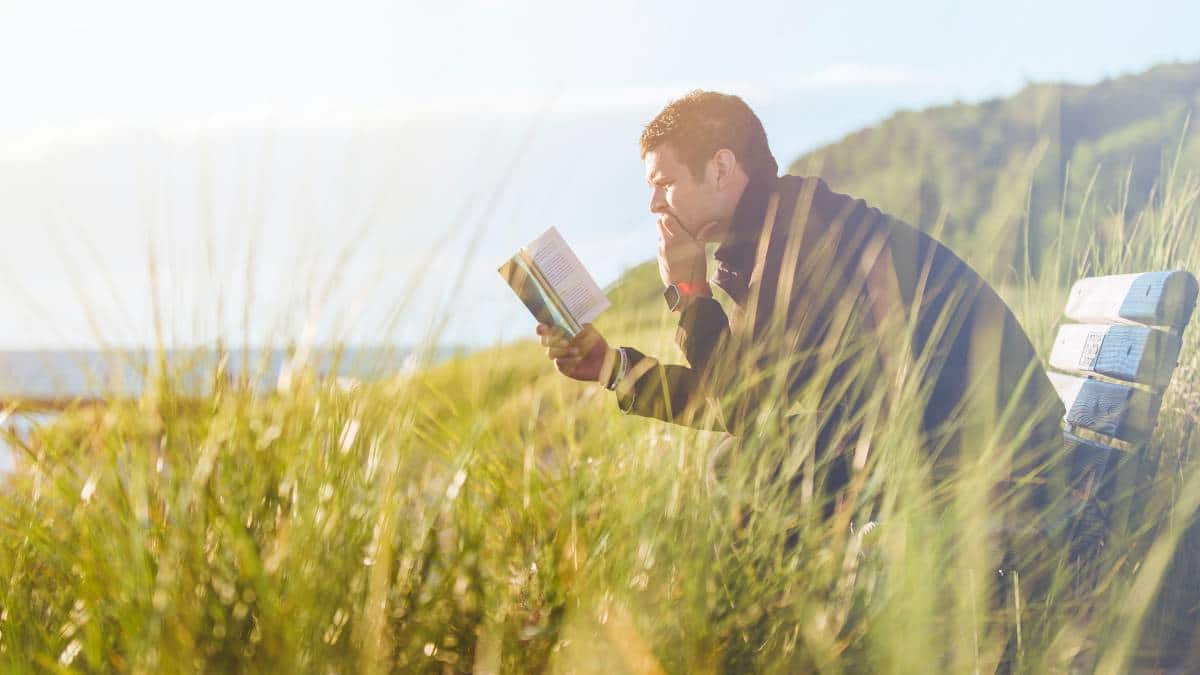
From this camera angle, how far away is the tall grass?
151 centimetres

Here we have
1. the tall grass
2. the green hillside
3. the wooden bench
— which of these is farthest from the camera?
the green hillside

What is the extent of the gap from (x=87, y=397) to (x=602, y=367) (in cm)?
110

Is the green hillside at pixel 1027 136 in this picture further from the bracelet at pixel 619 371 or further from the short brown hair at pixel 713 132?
the bracelet at pixel 619 371

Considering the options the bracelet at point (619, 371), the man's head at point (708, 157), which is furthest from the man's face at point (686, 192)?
the bracelet at point (619, 371)

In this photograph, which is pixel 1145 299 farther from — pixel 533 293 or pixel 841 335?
pixel 533 293

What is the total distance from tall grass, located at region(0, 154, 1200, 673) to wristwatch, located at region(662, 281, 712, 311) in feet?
2.46

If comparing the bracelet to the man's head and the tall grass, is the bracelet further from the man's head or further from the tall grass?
the man's head

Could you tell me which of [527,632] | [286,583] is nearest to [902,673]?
[527,632]

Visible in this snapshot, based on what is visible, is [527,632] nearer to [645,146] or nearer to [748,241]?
[748,241]

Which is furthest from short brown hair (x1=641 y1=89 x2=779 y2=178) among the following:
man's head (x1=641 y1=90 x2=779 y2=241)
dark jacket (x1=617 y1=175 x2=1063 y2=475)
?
dark jacket (x1=617 y1=175 x2=1063 y2=475)

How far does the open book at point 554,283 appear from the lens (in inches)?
89.7

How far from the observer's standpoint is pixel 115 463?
1.65 m

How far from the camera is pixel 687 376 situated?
255 centimetres

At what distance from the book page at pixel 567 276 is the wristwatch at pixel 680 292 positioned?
0.62 m
